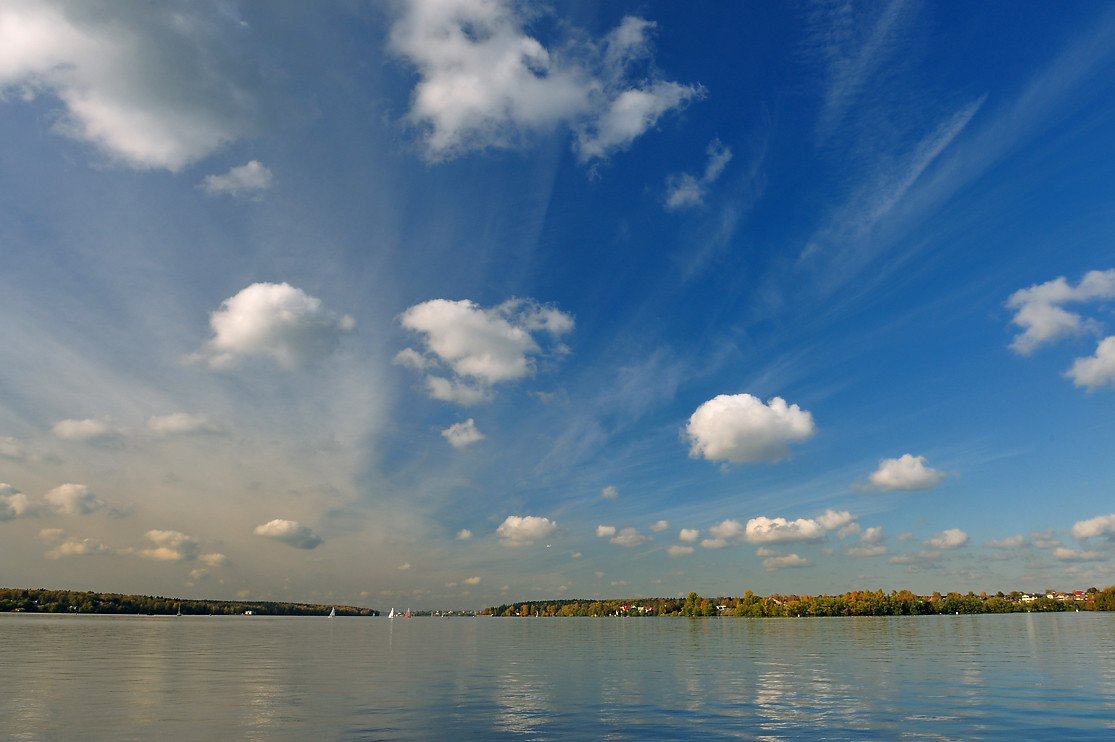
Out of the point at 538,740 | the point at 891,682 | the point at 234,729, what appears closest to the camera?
the point at 538,740

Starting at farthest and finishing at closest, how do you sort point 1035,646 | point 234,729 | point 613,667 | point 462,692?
1. point 1035,646
2. point 613,667
3. point 462,692
4. point 234,729

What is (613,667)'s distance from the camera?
6850 cm

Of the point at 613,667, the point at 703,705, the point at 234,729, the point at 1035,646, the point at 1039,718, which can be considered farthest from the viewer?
the point at 1035,646

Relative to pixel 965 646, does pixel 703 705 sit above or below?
above

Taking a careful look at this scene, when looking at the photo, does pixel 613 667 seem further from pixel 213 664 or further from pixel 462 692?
pixel 213 664

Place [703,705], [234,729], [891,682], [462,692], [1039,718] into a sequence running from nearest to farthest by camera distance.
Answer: [234,729] → [1039,718] → [703,705] → [462,692] → [891,682]

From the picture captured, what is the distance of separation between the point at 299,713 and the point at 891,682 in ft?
152

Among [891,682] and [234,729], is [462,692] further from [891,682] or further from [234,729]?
[891,682]

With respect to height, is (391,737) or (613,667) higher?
(391,737)

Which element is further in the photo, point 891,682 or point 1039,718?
point 891,682

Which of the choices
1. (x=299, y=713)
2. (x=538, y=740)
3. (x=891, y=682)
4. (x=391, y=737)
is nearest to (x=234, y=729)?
(x=299, y=713)

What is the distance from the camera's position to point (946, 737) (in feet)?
102

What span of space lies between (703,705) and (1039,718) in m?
19.1

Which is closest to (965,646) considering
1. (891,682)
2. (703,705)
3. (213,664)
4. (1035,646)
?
(1035,646)
